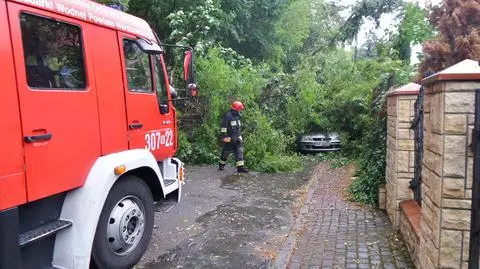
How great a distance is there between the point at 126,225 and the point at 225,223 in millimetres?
2108

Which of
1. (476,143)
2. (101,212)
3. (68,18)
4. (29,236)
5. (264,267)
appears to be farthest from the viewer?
(264,267)

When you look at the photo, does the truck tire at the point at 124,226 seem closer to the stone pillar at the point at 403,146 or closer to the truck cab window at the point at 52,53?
the truck cab window at the point at 52,53

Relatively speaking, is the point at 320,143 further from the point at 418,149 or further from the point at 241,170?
the point at 418,149

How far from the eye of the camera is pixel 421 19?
12117 millimetres

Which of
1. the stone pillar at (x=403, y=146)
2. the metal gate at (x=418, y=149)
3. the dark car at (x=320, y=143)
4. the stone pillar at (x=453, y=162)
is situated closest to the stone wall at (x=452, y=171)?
the stone pillar at (x=453, y=162)

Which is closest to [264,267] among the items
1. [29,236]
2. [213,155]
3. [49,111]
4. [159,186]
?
[159,186]

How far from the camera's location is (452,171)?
3.15 meters

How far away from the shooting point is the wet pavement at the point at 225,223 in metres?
5.00

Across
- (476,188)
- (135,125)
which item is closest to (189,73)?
(135,125)

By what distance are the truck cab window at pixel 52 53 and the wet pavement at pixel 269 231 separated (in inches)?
87.5

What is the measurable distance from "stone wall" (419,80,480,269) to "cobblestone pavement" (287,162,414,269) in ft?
4.83

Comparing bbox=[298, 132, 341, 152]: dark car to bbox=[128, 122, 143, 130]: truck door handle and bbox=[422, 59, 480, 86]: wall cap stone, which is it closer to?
bbox=[128, 122, 143, 130]: truck door handle

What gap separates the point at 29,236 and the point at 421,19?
11.7 metres

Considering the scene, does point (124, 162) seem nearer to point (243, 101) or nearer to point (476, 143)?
point (476, 143)
